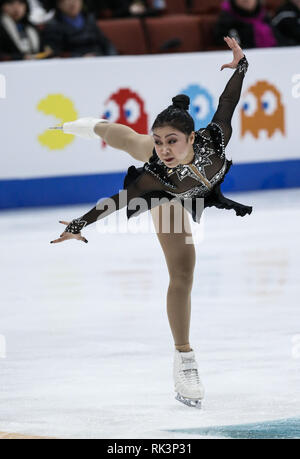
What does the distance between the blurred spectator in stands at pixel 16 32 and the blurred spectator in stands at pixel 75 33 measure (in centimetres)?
24

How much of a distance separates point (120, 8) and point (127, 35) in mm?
423

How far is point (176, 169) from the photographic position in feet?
12.3

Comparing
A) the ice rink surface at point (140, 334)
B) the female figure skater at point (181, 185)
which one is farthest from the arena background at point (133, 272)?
the female figure skater at point (181, 185)

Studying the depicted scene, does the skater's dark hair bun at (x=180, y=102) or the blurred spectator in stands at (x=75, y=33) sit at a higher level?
the blurred spectator in stands at (x=75, y=33)

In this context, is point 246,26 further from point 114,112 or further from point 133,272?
A: point 133,272

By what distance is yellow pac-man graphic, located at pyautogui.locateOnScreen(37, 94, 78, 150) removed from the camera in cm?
869

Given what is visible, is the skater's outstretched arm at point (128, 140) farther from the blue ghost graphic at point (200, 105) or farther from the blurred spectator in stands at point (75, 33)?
the blurred spectator in stands at point (75, 33)

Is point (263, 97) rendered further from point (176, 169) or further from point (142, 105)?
point (176, 169)

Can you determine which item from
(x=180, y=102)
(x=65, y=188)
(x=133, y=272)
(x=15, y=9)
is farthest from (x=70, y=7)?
(x=180, y=102)

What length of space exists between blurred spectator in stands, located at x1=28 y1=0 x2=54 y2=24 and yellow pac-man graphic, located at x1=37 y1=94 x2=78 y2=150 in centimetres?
132

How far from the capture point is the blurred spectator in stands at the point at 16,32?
29.7 ft

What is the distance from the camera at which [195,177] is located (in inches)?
148

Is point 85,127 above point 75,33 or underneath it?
underneath
